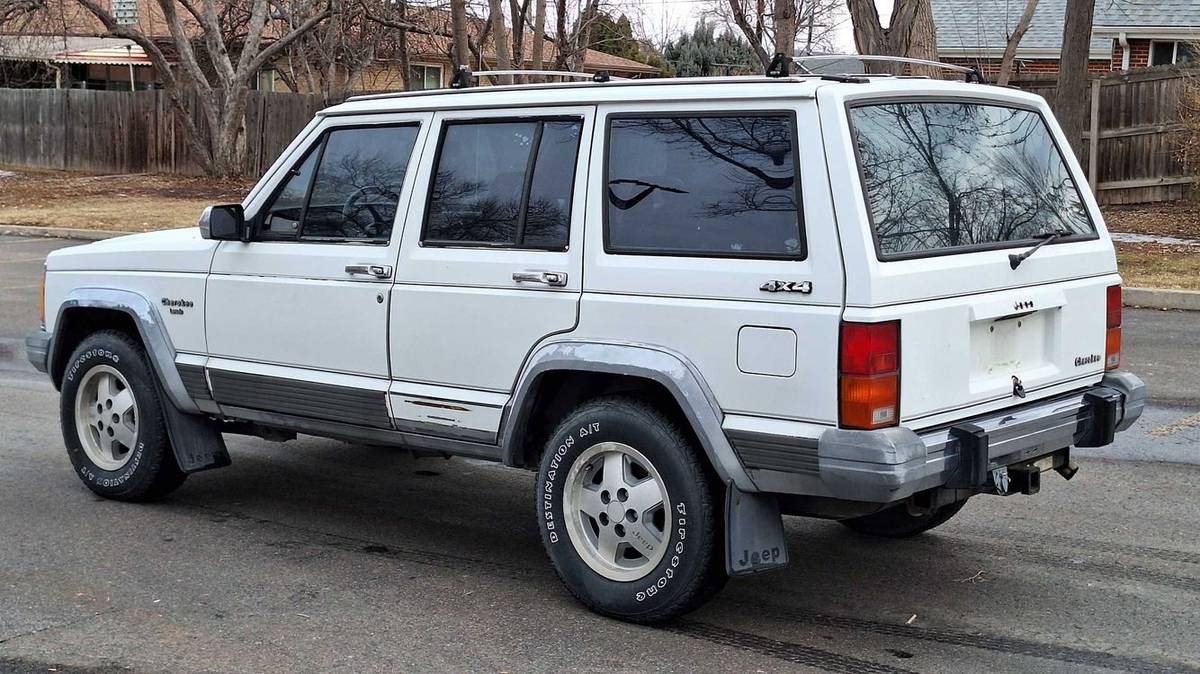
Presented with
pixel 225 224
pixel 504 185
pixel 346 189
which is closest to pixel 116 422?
pixel 225 224

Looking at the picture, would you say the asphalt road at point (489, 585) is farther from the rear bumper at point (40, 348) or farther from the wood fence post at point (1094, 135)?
the wood fence post at point (1094, 135)

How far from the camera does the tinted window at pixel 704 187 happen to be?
4.61m

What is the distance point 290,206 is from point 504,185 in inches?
46.8

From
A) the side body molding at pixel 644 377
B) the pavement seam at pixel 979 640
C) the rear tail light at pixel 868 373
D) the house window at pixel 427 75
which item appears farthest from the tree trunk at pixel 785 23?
the house window at pixel 427 75

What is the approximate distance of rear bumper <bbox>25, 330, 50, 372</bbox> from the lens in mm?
6844

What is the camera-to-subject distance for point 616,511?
4.98m

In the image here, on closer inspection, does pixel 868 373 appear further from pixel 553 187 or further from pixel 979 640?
pixel 553 187

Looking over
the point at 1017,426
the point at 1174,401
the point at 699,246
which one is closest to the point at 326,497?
the point at 699,246

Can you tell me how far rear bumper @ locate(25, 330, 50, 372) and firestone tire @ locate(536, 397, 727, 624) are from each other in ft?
10.1

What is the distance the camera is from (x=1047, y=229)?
522 cm

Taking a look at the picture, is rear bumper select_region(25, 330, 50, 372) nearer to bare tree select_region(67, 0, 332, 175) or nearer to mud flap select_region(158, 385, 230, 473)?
mud flap select_region(158, 385, 230, 473)

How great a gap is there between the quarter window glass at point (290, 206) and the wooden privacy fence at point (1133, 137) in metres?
18.4

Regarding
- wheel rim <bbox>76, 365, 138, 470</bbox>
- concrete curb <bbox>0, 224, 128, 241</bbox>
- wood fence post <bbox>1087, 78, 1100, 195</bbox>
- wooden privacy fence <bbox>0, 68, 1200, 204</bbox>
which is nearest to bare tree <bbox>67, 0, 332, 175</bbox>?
wooden privacy fence <bbox>0, 68, 1200, 204</bbox>

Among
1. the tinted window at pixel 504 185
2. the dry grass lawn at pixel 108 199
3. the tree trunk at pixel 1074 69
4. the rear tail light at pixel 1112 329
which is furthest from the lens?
the dry grass lawn at pixel 108 199
